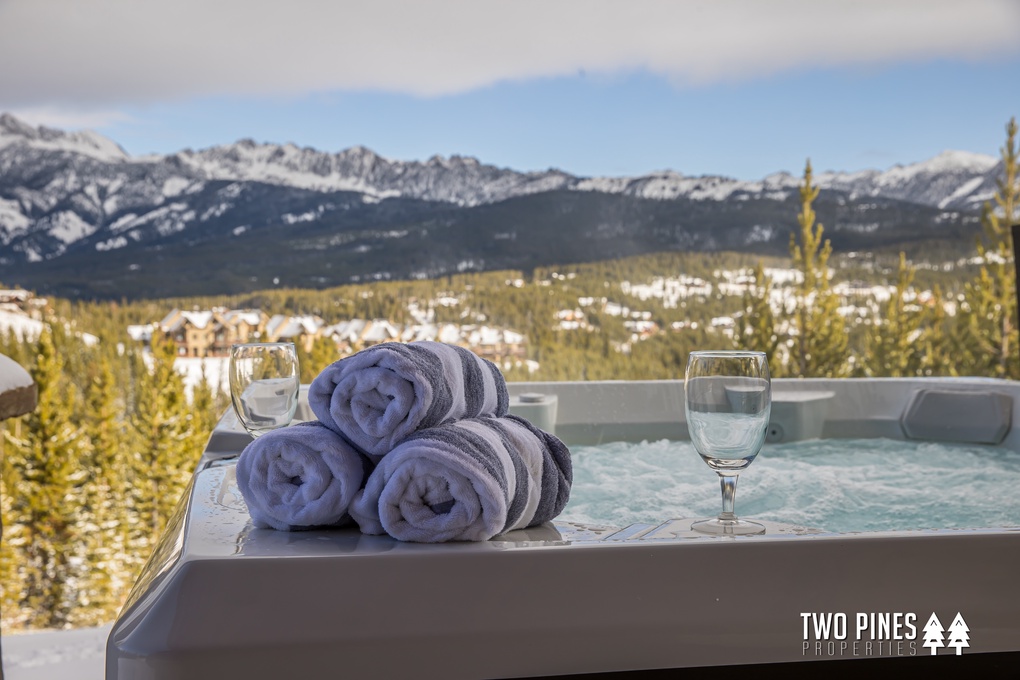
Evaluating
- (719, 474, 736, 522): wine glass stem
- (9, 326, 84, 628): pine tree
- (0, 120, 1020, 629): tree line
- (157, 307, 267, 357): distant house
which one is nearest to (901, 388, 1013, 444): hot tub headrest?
(719, 474, 736, 522): wine glass stem

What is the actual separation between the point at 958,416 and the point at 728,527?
186 cm

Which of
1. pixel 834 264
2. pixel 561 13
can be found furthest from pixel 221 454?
pixel 834 264

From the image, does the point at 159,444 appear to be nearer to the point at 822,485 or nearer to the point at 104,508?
the point at 104,508

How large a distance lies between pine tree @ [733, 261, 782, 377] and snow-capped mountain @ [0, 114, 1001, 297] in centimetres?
107

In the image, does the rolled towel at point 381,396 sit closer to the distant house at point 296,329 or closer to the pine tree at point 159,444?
the pine tree at point 159,444

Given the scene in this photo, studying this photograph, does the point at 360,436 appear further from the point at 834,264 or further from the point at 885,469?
the point at 834,264

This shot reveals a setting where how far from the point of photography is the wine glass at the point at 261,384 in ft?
4.69

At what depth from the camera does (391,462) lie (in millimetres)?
924

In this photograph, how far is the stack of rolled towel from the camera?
35.9 inches

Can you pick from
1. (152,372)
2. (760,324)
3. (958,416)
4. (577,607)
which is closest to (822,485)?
(958,416)

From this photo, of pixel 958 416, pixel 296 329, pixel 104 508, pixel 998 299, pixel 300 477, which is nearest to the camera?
pixel 300 477

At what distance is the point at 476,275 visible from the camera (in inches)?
372

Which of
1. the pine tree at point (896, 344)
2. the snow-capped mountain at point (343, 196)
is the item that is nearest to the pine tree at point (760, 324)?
the pine tree at point (896, 344)

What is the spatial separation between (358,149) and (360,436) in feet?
28.2
